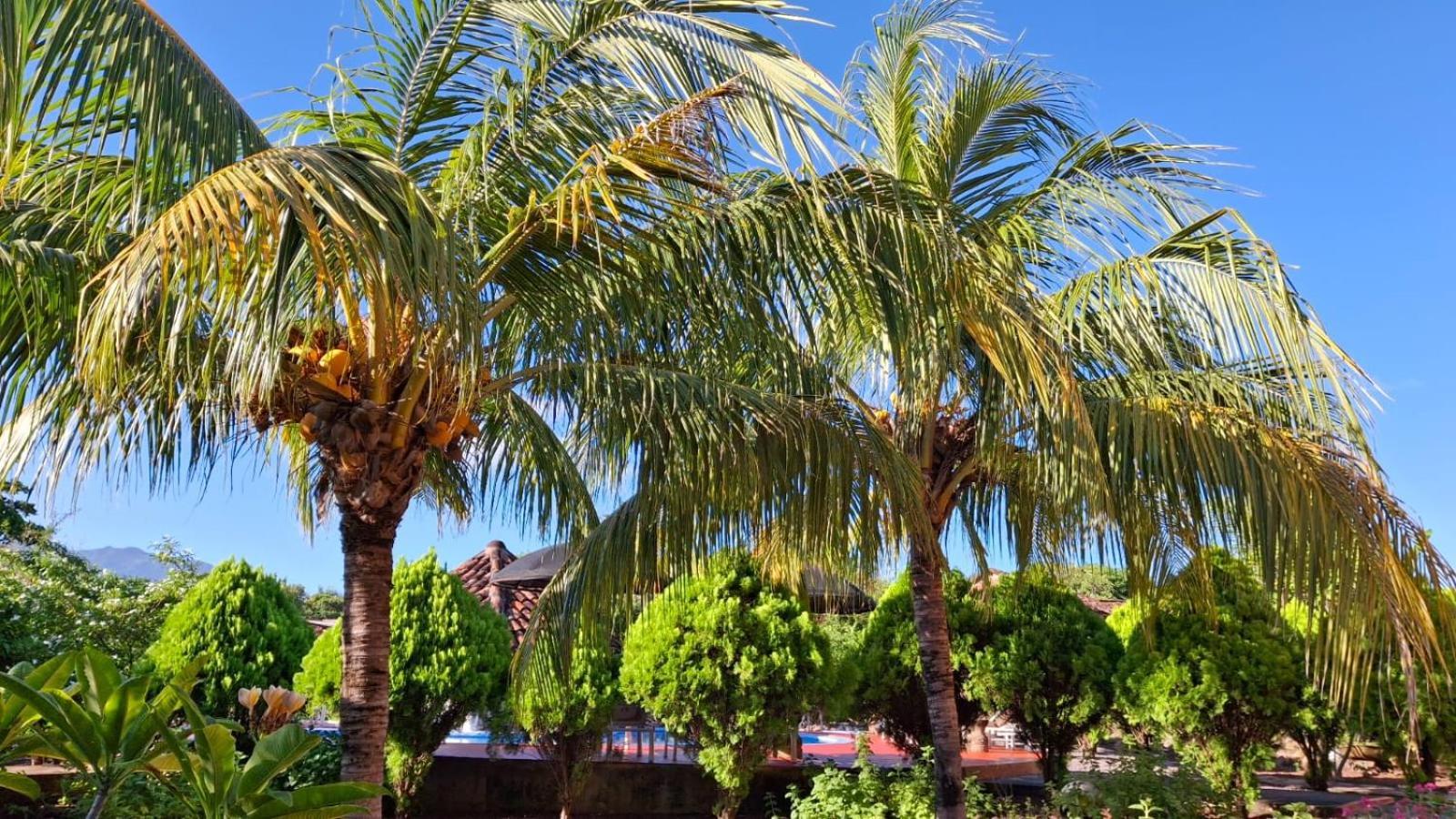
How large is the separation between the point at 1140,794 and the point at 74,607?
10099 millimetres

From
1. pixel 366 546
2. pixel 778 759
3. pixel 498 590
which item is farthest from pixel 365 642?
pixel 498 590

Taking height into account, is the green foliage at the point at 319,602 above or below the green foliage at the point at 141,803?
above

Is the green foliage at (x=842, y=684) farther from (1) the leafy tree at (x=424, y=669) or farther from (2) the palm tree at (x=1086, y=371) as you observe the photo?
(1) the leafy tree at (x=424, y=669)

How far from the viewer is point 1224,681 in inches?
392

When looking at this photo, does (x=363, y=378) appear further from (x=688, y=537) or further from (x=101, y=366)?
(x=688, y=537)

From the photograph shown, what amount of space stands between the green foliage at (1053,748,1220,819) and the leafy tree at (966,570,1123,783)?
1878mm

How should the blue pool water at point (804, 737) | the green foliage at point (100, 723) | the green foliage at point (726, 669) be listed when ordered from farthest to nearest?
the blue pool water at point (804, 737) → the green foliage at point (726, 669) → the green foliage at point (100, 723)

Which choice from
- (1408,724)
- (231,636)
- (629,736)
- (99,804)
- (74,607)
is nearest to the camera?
(99,804)

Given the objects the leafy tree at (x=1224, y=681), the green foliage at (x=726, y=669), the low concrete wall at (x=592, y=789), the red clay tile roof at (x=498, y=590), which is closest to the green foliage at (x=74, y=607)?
the low concrete wall at (x=592, y=789)

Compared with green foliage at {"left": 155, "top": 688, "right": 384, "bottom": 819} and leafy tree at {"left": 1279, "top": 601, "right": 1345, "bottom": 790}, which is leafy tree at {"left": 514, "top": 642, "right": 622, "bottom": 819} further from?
green foliage at {"left": 155, "top": 688, "right": 384, "bottom": 819}

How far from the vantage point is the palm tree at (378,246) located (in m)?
3.62

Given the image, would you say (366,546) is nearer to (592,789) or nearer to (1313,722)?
(592,789)

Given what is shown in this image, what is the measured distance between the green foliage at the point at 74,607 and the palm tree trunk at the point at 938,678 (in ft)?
21.9

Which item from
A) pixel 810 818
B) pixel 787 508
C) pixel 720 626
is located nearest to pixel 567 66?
pixel 787 508
